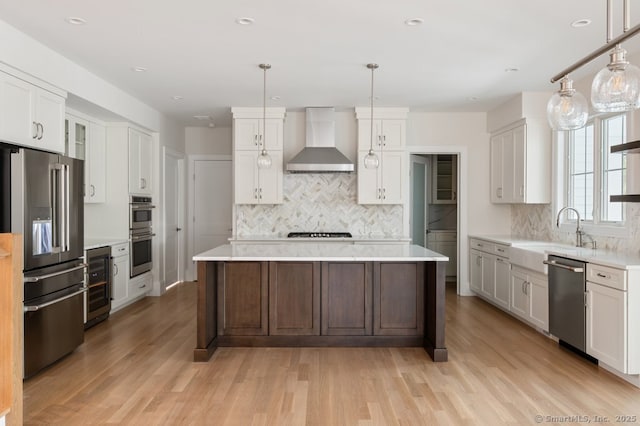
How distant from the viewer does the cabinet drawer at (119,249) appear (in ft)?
17.2

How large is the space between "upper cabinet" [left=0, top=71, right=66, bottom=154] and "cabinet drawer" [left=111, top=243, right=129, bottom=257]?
59.0 inches

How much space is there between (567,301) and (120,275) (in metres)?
4.57

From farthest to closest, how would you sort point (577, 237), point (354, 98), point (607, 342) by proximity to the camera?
point (354, 98) < point (577, 237) < point (607, 342)

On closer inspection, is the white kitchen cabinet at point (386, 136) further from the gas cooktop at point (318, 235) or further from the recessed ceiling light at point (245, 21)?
the recessed ceiling light at point (245, 21)

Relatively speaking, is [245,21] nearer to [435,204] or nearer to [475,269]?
[475,269]

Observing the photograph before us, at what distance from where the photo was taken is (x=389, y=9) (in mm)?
3143

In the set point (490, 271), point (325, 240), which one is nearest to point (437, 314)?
point (490, 271)

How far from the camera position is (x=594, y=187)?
459cm

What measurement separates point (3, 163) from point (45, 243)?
63cm

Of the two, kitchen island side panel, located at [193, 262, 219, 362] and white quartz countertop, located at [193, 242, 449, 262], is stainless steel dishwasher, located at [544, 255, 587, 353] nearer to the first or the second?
white quartz countertop, located at [193, 242, 449, 262]

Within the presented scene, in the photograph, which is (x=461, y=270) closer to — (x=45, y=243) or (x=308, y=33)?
(x=308, y=33)

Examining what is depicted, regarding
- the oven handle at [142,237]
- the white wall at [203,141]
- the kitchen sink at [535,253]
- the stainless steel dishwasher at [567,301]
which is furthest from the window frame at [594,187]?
the oven handle at [142,237]

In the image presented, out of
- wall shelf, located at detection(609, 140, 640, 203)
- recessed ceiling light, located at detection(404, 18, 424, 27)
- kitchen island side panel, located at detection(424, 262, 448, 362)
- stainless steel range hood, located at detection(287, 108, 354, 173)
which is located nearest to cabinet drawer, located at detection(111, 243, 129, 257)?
stainless steel range hood, located at detection(287, 108, 354, 173)

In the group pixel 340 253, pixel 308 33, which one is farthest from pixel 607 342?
pixel 308 33
